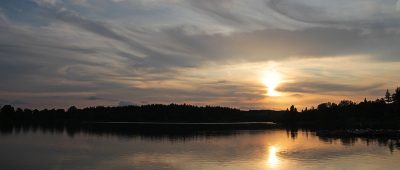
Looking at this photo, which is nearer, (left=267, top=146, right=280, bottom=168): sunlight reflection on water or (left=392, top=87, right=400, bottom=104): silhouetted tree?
(left=267, top=146, right=280, bottom=168): sunlight reflection on water

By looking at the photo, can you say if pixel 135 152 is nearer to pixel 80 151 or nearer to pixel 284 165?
pixel 80 151

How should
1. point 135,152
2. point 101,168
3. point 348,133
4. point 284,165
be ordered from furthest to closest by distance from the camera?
1. point 348,133
2. point 135,152
3. point 284,165
4. point 101,168

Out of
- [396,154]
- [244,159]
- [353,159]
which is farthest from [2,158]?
[396,154]

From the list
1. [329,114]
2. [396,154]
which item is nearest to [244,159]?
[396,154]

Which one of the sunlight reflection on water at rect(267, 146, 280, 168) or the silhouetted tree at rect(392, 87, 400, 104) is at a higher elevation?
the silhouetted tree at rect(392, 87, 400, 104)

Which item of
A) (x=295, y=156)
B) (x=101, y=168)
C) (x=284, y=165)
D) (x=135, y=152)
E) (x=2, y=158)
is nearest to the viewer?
(x=101, y=168)

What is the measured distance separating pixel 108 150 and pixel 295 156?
26.7 meters

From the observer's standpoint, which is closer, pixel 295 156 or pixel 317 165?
pixel 317 165

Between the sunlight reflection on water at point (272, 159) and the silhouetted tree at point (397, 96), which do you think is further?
the silhouetted tree at point (397, 96)

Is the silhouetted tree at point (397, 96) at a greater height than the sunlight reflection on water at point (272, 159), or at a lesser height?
greater

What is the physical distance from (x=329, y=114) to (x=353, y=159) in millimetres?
132228

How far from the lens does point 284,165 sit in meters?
48.2

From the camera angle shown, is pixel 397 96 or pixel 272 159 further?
pixel 397 96

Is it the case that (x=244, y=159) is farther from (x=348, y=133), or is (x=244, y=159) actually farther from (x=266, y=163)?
(x=348, y=133)
